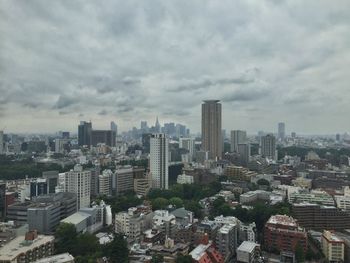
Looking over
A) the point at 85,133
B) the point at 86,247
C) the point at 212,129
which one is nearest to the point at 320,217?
the point at 86,247

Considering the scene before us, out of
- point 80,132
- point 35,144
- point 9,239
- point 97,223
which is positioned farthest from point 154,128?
point 9,239

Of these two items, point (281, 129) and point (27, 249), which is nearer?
point (27, 249)

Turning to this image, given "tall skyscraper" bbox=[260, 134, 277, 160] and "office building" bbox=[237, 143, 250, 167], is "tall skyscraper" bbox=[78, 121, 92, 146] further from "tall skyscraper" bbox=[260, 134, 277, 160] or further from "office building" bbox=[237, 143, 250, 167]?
"tall skyscraper" bbox=[260, 134, 277, 160]

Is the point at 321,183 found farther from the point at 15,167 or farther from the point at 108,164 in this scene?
the point at 15,167

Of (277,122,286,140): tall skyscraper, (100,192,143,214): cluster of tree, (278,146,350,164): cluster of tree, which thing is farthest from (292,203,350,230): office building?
(277,122,286,140): tall skyscraper

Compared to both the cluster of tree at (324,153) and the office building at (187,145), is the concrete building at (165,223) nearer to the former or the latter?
the cluster of tree at (324,153)

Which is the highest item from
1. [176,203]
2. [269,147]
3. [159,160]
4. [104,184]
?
[269,147]

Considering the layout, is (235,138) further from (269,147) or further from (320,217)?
(320,217)

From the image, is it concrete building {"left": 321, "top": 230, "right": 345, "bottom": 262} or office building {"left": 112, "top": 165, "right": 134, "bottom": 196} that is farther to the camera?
office building {"left": 112, "top": 165, "right": 134, "bottom": 196}
